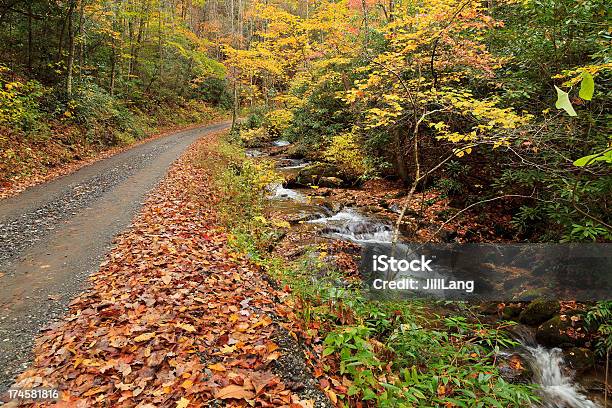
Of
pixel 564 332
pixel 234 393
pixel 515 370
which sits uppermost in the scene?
pixel 234 393

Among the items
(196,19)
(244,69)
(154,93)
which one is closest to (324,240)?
(244,69)

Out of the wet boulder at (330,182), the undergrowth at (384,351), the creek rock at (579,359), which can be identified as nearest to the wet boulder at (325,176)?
the wet boulder at (330,182)

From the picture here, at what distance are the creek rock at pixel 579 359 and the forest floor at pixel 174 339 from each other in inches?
197

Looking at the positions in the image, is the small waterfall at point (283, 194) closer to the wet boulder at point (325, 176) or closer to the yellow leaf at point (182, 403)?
the wet boulder at point (325, 176)

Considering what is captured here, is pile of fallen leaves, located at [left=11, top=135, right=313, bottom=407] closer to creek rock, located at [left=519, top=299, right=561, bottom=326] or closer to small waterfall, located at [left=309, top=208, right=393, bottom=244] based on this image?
small waterfall, located at [left=309, top=208, right=393, bottom=244]

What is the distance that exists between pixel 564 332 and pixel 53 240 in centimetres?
931

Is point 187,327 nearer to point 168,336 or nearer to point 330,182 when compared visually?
point 168,336

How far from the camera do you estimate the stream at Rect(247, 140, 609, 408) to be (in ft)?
18.5

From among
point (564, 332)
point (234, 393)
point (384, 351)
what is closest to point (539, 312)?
point (564, 332)

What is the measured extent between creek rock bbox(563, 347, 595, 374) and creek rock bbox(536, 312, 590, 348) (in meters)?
0.15

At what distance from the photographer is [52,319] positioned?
168 inches

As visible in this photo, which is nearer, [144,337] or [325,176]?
[144,337]

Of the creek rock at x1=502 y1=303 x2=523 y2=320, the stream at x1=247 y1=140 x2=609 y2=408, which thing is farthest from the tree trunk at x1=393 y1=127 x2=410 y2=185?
the creek rock at x1=502 y1=303 x2=523 y2=320

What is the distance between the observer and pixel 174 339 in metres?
3.82
